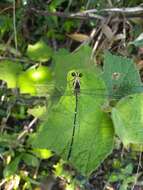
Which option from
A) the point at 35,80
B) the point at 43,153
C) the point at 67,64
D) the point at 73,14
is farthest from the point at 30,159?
the point at 73,14

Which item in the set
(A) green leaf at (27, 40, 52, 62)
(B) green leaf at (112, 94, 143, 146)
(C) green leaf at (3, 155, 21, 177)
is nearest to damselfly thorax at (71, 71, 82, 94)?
(B) green leaf at (112, 94, 143, 146)

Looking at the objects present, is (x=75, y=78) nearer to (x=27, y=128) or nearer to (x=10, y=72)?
(x=10, y=72)

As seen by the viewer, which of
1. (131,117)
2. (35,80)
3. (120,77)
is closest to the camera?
(131,117)

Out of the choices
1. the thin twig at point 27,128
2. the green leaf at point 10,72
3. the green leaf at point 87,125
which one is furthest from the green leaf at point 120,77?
the thin twig at point 27,128

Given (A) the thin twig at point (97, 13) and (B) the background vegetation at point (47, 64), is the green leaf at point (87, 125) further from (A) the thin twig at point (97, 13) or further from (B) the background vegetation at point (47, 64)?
(A) the thin twig at point (97, 13)

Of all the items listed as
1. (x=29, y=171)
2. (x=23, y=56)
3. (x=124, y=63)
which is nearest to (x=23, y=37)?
(x=23, y=56)

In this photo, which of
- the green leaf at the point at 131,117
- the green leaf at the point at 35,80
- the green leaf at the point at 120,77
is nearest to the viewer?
the green leaf at the point at 131,117
